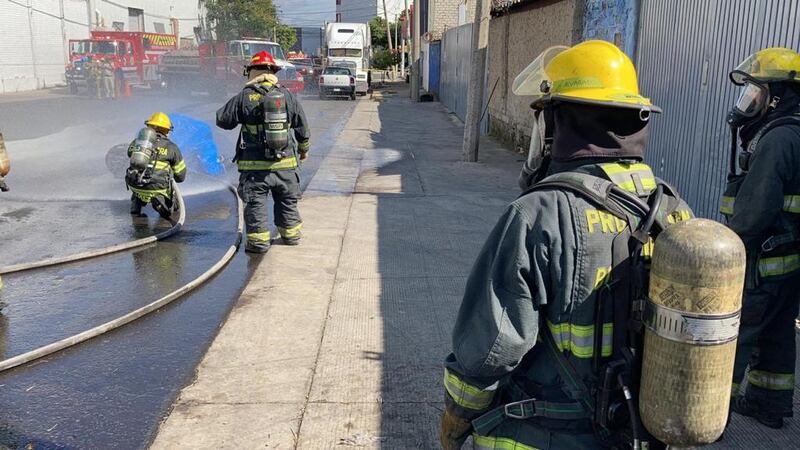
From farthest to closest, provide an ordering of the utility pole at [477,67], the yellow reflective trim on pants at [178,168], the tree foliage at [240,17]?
1. the tree foliage at [240,17]
2. the utility pole at [477,67]
3. the yellow reflective trim on pants at [178,168]

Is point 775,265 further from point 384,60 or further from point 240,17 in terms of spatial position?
point 384,60

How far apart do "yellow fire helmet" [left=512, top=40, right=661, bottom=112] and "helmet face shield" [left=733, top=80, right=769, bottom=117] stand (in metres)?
1.64

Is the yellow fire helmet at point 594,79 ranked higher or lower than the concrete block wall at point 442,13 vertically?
lower

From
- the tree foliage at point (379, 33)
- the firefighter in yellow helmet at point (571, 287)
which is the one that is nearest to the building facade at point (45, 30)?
the tree foliage at point (379, 33)

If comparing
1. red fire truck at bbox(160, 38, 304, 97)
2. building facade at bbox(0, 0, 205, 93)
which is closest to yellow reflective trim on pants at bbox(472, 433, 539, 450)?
red fire truck at bbox(160, 38, 304, 97)

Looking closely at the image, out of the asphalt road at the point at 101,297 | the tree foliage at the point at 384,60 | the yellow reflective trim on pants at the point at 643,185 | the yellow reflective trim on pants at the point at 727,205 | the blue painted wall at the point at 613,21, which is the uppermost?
the tree foliage at the point at 384,60

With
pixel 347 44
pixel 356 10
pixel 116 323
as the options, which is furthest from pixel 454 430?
pixel 356 10

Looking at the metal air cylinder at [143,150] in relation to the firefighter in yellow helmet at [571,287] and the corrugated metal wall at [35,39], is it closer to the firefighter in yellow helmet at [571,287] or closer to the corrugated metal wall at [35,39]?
the firefighter in yellow helmet at [571,287]

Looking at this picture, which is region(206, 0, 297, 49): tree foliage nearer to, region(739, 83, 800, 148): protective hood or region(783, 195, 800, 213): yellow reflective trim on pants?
region(739, 83, 800, 148): protective hood

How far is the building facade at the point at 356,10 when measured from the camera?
83688 millimetres

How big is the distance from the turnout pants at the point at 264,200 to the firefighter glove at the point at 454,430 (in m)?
4.54

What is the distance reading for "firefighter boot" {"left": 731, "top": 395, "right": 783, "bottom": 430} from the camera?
3.27 meters

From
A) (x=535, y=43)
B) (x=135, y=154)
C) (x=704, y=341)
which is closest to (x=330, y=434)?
(x=704, y=341)

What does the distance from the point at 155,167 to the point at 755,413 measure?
6.07 metres
